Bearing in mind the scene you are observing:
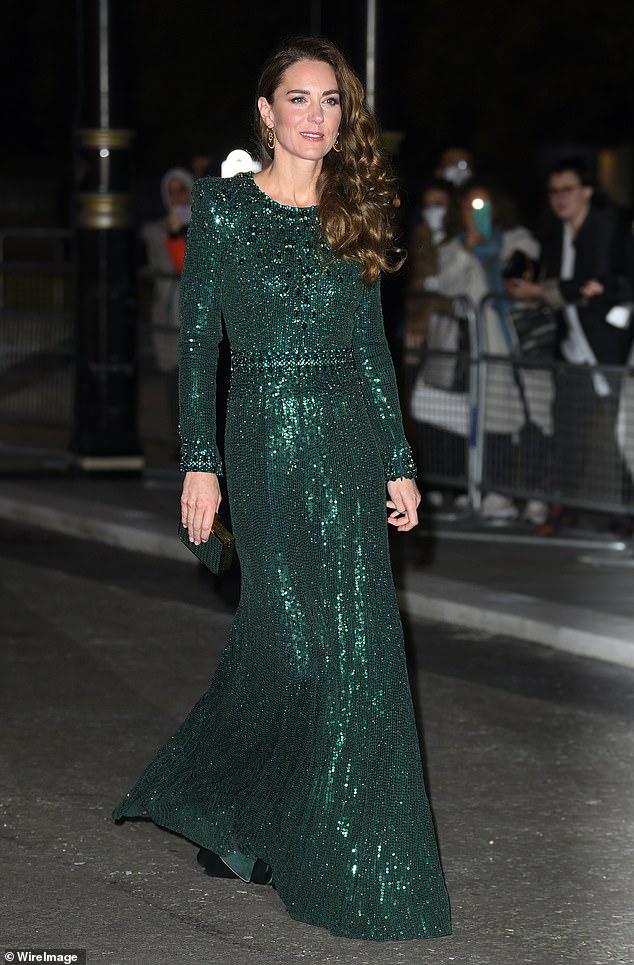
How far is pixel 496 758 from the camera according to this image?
6535 millimetres

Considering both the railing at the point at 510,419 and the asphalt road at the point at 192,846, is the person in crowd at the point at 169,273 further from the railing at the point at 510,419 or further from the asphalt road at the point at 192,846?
the asphalt road at the point at 192,846

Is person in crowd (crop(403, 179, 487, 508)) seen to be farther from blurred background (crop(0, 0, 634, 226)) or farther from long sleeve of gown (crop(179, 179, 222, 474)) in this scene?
blurred background (crop(0, 0, 634, 226))

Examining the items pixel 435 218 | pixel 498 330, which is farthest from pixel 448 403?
pixel 435 218

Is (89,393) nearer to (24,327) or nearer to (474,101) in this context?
(24,327)

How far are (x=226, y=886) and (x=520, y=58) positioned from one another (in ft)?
126

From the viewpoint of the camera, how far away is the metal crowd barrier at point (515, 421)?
10461 millimetres

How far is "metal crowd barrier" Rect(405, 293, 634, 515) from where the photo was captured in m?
10.5

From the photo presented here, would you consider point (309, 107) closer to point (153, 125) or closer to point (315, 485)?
point (315, 485)

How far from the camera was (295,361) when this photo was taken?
15.8ft

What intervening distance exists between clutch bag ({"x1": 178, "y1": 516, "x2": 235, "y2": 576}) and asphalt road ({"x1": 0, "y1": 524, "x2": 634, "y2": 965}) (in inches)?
33.9

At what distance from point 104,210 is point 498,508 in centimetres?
342

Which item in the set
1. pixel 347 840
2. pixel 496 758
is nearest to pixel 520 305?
pixel 496 758
